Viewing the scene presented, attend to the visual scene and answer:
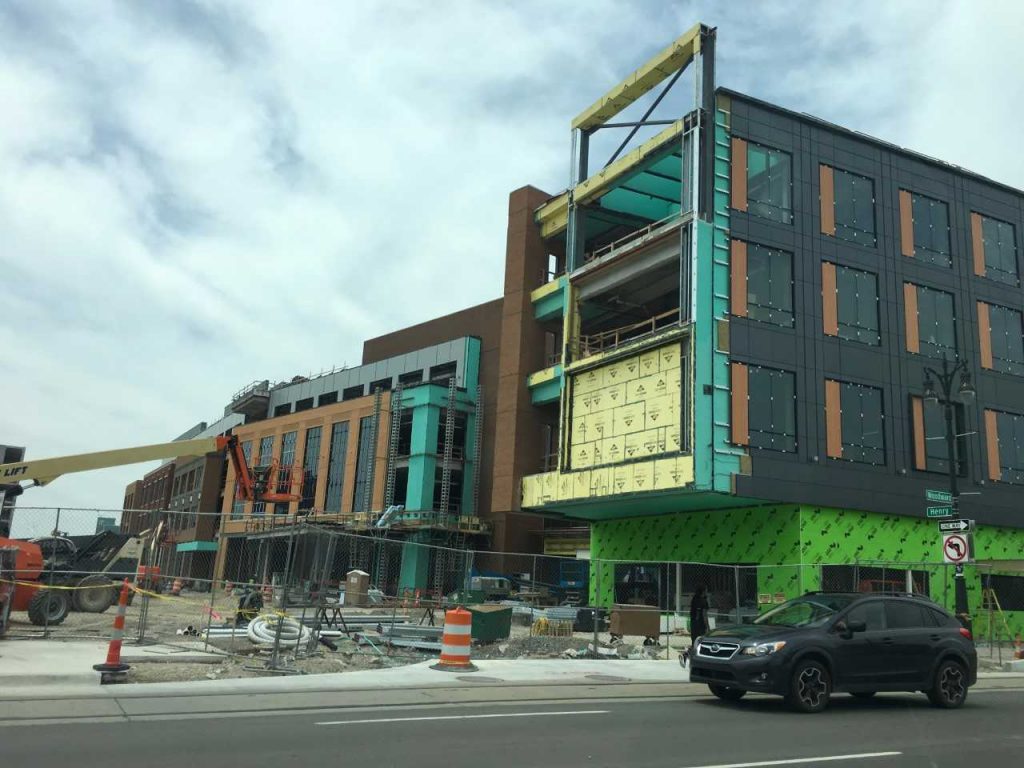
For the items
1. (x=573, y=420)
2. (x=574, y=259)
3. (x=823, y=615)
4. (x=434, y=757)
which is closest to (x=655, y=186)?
(x=574, y=259)

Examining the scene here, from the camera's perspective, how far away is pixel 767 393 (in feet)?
104

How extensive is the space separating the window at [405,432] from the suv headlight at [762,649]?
46132 millimetres

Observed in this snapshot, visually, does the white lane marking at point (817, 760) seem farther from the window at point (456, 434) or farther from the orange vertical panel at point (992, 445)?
the window at point (456, 434)

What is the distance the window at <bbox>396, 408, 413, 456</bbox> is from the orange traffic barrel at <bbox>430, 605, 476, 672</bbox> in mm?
41217

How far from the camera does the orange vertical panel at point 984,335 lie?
3616cm

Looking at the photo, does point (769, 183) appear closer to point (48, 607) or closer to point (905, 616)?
point (905, 616)

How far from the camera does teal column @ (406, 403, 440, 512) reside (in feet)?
175

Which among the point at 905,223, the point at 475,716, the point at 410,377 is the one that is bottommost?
the point at 475,716

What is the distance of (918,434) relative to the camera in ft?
110

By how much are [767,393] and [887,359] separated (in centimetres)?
591

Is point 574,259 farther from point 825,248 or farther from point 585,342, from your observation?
point 825,248

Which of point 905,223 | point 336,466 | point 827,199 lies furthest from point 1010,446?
point 336,466

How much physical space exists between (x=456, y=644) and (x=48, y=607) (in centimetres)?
958

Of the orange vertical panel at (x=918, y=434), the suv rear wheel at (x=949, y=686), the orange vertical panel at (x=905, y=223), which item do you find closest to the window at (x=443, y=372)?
the orange vertical panel at (x=905, y=223)
